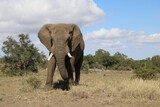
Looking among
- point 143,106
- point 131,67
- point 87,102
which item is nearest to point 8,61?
point 87,102

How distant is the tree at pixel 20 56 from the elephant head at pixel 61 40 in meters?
11.5

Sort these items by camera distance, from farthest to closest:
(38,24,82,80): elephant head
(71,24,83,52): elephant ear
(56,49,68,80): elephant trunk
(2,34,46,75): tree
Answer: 1. (2,34,46,75): tree
2. (71,24,83,52): elephant ear
3. (38,24,82,80): elephant head
4. (56,49,68,80): elephant trunk

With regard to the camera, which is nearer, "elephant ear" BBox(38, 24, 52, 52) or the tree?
"elephant ear" BBox(38, 24, 52, 52)

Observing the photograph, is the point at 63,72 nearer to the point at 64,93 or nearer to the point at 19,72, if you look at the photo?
the point at 64,93

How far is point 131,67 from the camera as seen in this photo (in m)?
44.7

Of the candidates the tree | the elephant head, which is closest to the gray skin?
the elephant head

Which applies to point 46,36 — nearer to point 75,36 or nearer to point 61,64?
point 75,36

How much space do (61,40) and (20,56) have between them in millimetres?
13839

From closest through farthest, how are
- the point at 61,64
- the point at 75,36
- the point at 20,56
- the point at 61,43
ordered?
the point at 61,64, the point at 61,43, the point at 75,36, the point at 20,56

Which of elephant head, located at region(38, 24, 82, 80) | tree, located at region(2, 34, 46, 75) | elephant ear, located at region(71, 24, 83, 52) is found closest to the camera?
elephant head, located at region(38, 24, 82, 80)

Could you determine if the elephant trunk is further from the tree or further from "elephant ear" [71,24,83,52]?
the tree

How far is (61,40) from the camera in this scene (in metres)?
9.21

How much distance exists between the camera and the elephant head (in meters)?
8.95

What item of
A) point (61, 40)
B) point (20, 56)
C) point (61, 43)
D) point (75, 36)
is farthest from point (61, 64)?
point (20, 56)
